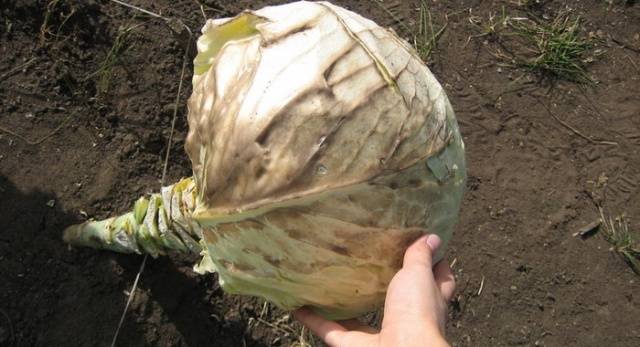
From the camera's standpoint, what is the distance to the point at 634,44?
13.6ft

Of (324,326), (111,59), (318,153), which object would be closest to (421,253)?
(318,153)

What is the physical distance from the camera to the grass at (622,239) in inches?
146

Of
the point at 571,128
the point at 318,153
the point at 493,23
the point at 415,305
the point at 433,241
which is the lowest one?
the point at 571,128

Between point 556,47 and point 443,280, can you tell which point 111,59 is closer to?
point 443,280

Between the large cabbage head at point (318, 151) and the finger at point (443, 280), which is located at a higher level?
the large cabbage head at point (318, 151)

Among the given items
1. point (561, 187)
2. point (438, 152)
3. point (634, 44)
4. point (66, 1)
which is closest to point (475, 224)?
point (561, 187)

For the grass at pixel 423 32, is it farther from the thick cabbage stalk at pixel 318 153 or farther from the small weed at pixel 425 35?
the thick cabbage stalk at pixel 318 153

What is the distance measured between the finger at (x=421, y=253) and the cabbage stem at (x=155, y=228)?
2.32 feet

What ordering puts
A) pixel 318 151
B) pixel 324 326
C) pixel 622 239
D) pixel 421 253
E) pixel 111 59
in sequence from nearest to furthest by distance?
1. pixel 318 151
2. pixel 421 253
3. pixel 324 326
4. pixel 111 59
5. pixel 622 239

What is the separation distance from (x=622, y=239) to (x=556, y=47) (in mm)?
1364

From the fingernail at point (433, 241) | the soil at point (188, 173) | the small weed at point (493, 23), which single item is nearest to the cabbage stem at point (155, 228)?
the soil at point (188, 173)

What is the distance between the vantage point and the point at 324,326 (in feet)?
6.55

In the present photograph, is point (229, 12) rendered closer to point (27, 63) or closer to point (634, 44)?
point (27, 63)

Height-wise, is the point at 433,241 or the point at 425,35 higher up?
the point at 433,241
